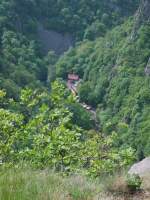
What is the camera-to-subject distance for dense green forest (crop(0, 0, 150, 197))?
9.63m

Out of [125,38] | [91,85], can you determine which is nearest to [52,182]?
[91,85]

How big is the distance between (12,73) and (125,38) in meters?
34.3

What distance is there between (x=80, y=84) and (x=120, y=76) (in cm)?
969

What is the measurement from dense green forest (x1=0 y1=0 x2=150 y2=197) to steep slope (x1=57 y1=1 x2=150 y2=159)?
0.15 metres

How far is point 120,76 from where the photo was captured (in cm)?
9081

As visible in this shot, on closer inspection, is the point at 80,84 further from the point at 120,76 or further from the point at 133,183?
the point at 133,183

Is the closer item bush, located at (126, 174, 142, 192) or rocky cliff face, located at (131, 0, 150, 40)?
bush, located at (126, 174, 142, 192)

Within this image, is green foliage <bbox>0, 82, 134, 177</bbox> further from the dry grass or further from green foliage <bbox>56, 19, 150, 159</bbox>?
green foliage <bbox>56, 19, 150, 159</bbox>

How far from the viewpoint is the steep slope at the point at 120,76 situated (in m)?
69.7

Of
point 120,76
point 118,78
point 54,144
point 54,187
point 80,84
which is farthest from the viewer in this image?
point 80,84

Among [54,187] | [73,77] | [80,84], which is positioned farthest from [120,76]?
[54,187]

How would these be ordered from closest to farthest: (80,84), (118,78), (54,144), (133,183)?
(133,183) < (54,144) < (118,78) < (80,84)

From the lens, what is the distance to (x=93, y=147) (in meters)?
10.5

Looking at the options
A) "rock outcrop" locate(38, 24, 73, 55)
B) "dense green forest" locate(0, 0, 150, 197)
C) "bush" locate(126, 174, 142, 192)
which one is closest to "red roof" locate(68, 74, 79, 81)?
"dense green forest" locate(0, 0, 150, 197)
